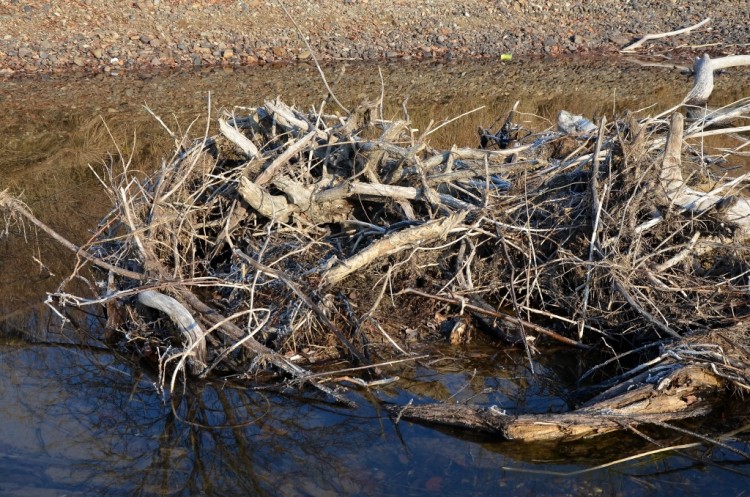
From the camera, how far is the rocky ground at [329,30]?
43.7ft

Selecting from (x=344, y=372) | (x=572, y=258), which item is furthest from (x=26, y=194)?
(x=572, y=258)

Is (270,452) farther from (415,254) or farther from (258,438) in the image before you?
(415,254)

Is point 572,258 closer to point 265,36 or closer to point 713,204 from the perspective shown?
point 713,204

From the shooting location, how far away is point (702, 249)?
4.86 meters

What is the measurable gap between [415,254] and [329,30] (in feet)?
33.5

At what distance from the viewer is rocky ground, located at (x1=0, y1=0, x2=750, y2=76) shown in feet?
43.7

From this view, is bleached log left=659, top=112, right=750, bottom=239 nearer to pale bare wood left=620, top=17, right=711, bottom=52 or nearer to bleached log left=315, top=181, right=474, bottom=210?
bleached log left=315, top=181, right=474, bottom=210

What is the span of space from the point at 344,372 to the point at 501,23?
12.0m

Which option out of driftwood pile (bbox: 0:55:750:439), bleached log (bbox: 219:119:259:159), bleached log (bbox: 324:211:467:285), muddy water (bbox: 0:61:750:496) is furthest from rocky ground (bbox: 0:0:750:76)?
bleached log (bbox: 324:211:467:285)

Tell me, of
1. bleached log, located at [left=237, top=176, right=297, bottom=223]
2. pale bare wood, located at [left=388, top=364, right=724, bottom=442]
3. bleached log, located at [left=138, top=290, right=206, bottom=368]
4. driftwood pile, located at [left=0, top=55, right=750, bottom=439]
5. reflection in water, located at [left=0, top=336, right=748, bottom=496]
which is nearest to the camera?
reflection in water, located at [left=0, top=336, right=748, bottom=496]

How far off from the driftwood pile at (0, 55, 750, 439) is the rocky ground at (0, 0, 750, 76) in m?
8.63

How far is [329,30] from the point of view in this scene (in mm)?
14445

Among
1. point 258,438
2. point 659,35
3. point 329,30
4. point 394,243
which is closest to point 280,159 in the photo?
point 394,243

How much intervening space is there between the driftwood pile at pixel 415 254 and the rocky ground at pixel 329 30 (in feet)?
28.3
